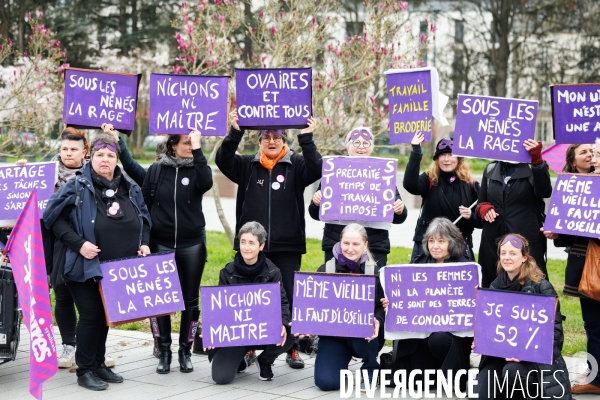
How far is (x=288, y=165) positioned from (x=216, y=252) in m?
6.41

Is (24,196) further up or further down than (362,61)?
further down

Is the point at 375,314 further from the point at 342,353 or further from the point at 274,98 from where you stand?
the point at 274,98

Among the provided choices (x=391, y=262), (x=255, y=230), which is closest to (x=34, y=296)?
(x=255, y=230)

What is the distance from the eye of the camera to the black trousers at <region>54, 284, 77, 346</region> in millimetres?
7215

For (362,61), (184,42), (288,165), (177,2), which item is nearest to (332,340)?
(288,165)

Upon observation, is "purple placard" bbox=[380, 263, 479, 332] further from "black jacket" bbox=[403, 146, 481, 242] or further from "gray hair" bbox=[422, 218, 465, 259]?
"black jacket" bbox=[403, 146, 481, 242]

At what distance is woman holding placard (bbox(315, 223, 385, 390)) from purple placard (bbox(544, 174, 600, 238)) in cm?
140

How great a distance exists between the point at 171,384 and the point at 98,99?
7.87ft

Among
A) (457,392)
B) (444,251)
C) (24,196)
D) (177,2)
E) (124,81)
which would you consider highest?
(177,2)

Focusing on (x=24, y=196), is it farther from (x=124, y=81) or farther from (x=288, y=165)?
(x=288, y=165)

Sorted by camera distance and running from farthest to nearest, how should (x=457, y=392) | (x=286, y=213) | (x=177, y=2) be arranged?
1. (x=177, y=2)
2. (x=286, y=213)
3. (x=457, y=392)

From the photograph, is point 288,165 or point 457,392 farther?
point 288,165

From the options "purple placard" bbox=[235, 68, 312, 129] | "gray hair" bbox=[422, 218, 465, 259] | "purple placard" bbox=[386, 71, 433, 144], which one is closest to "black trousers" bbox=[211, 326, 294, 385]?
"gray hair" bbox=[422, 218, 465, 259]

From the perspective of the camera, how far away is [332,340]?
6855 mm
